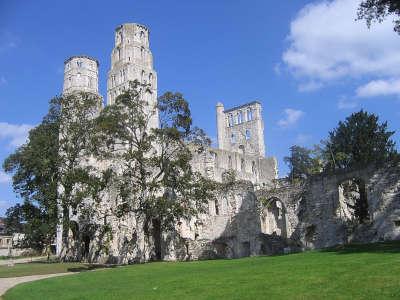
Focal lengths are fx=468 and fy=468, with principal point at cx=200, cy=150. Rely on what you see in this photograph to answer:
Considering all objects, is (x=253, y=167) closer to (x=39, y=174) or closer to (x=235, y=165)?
(x=235, y=165)

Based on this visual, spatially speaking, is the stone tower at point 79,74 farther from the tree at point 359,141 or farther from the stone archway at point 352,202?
the stone archway at point 352,202

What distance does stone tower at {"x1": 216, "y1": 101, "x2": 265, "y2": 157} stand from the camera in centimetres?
8606

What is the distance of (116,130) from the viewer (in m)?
29.5

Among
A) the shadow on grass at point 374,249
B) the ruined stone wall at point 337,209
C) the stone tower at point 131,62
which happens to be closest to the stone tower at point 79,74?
the stone tower at point 131,62

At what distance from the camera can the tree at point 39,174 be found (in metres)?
38.0

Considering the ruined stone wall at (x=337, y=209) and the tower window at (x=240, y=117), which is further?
the tower window at (x=240, y=117)

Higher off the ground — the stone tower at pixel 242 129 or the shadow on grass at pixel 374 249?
the stone tower at pixel 242 129

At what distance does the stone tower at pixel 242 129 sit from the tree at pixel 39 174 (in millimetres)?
49941

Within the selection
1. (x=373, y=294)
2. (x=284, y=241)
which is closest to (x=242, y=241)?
(x=284, y=241)

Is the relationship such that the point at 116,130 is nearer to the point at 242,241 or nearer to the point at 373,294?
the point at 242,241

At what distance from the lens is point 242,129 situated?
3469 inches

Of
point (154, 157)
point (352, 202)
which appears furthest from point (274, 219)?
point (154, 157)

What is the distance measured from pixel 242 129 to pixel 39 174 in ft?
173

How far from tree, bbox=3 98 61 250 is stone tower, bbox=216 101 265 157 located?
4994cm
